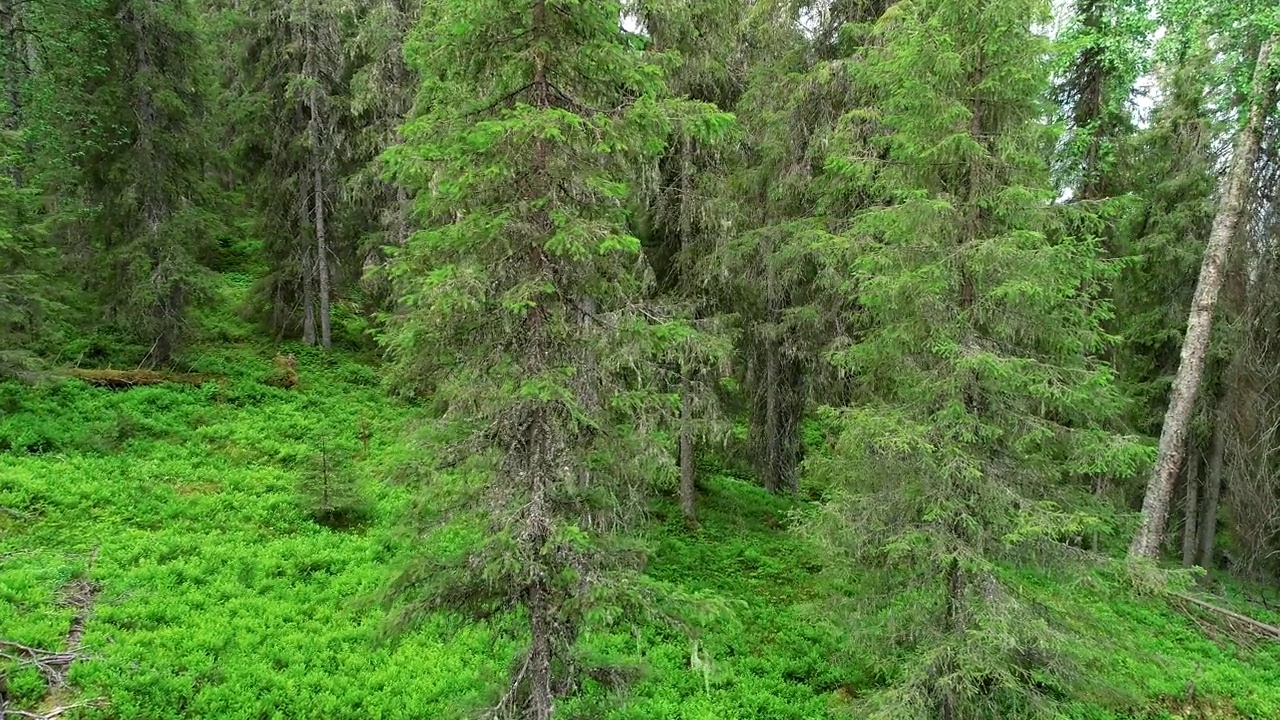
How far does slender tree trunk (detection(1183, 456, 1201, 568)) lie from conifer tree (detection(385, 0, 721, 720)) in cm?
1589

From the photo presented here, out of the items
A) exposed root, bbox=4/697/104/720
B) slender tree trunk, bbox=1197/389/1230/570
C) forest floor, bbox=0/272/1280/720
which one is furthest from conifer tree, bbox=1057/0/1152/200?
exposed root, bbox=4/697/104/720

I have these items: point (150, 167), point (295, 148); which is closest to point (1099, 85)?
point (295, 148)

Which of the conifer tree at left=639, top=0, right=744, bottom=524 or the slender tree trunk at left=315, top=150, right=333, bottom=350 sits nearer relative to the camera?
the conifer tree at left=639, top=0, right=744, bottom=524

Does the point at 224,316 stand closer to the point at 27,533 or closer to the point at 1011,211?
the point at 27,533

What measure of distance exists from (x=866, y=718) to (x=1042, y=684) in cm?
178

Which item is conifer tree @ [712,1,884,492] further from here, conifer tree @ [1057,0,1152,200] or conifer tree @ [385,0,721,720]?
conifer tree @ [385,0,721,720]

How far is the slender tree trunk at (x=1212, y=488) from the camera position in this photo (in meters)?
13.8

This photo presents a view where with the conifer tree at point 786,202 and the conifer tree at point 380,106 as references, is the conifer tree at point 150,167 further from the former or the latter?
the conifer tree at point 786,202

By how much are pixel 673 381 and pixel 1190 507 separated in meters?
13.1

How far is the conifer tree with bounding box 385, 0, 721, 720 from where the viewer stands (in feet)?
15.9

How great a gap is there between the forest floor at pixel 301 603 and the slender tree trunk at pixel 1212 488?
268 cm

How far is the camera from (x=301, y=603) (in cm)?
898

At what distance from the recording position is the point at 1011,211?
6383 millimetres

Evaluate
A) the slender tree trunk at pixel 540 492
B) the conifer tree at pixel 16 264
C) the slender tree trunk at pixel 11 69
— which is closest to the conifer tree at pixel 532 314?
the slender tree trunk at pixel 540 492
